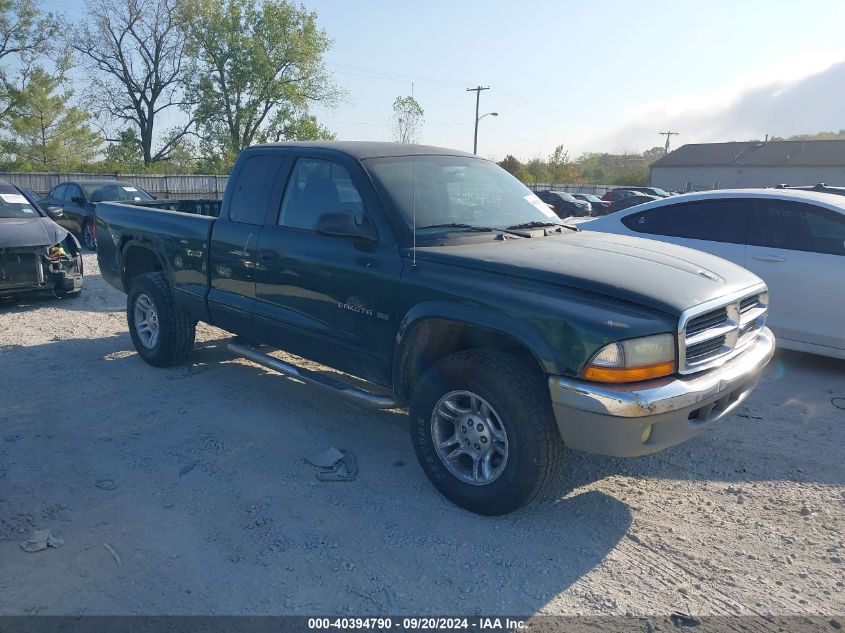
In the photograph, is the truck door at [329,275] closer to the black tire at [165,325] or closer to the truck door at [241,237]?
the truck door at [241,237]

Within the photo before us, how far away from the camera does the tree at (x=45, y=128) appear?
1634 inches

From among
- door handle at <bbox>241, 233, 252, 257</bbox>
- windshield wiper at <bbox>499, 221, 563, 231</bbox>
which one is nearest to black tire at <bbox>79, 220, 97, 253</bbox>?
door handle at <bbox>241, 233, 252, 257</bbox>

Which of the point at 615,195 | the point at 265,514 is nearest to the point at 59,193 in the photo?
the point at 265,514

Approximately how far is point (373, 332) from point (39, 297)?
7.34 m

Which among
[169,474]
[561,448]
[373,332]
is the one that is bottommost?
[169,474]

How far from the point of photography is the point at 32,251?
8.47 m

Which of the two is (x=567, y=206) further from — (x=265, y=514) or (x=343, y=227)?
(x=265, y=514)

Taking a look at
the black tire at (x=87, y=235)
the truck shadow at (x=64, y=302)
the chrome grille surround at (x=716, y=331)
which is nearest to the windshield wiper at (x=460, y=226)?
the chrome grille surround at (x=716, y=331)

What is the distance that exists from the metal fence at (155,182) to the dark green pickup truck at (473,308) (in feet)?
77.5

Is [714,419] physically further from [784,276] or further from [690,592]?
[784,276]

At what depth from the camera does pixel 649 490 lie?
3984 millimetres

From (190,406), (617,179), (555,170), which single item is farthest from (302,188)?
(617,179)

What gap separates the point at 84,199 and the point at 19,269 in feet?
21.5

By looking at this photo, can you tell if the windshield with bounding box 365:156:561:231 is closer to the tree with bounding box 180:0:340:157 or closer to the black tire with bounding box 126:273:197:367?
the black tire with bounding box 126:273:197:367
